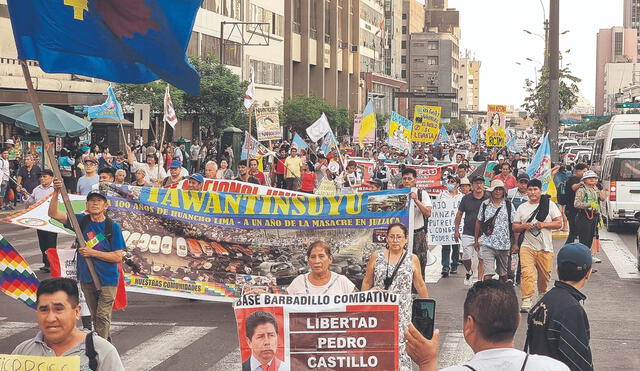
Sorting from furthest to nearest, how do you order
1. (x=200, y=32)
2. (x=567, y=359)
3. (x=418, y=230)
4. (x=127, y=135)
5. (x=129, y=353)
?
(x=200, y=32) < (x=127, y=135) < (x=418, y=230) < (x=129, y=353) < (x=567, y=359)

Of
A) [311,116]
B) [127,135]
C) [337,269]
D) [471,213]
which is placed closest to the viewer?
[337,269]

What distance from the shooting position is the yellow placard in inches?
179

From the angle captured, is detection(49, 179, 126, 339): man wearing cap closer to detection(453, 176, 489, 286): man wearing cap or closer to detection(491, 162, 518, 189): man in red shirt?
detection(453, 176, 489, 286): man wearing cap

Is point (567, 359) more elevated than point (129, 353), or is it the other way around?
point (567, 359)

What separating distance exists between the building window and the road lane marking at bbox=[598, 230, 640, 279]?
41399 mm

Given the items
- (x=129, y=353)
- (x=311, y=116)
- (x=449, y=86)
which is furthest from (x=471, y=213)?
(x=449, y=86)

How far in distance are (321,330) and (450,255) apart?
11.1m

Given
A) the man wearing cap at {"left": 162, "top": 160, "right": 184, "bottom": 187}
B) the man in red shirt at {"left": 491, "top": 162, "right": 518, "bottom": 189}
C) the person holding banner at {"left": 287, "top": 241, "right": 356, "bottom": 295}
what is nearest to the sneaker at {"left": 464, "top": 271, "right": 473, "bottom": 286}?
the man in red shirt at {"left": 491, "top": 162, "right": 518, "bottom": 189}

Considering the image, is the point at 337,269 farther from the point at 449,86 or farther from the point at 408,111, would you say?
the point at 449,86

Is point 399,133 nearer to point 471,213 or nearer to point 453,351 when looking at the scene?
point 471,213

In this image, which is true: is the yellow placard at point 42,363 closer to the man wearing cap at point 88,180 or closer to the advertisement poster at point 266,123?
the man wearing cap at point 88,180

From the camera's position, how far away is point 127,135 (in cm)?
4434

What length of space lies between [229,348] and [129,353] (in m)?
1.00

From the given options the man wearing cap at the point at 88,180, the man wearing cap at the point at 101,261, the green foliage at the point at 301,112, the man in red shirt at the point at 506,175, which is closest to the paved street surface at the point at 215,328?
the man wearing cap at the point at 101,261
